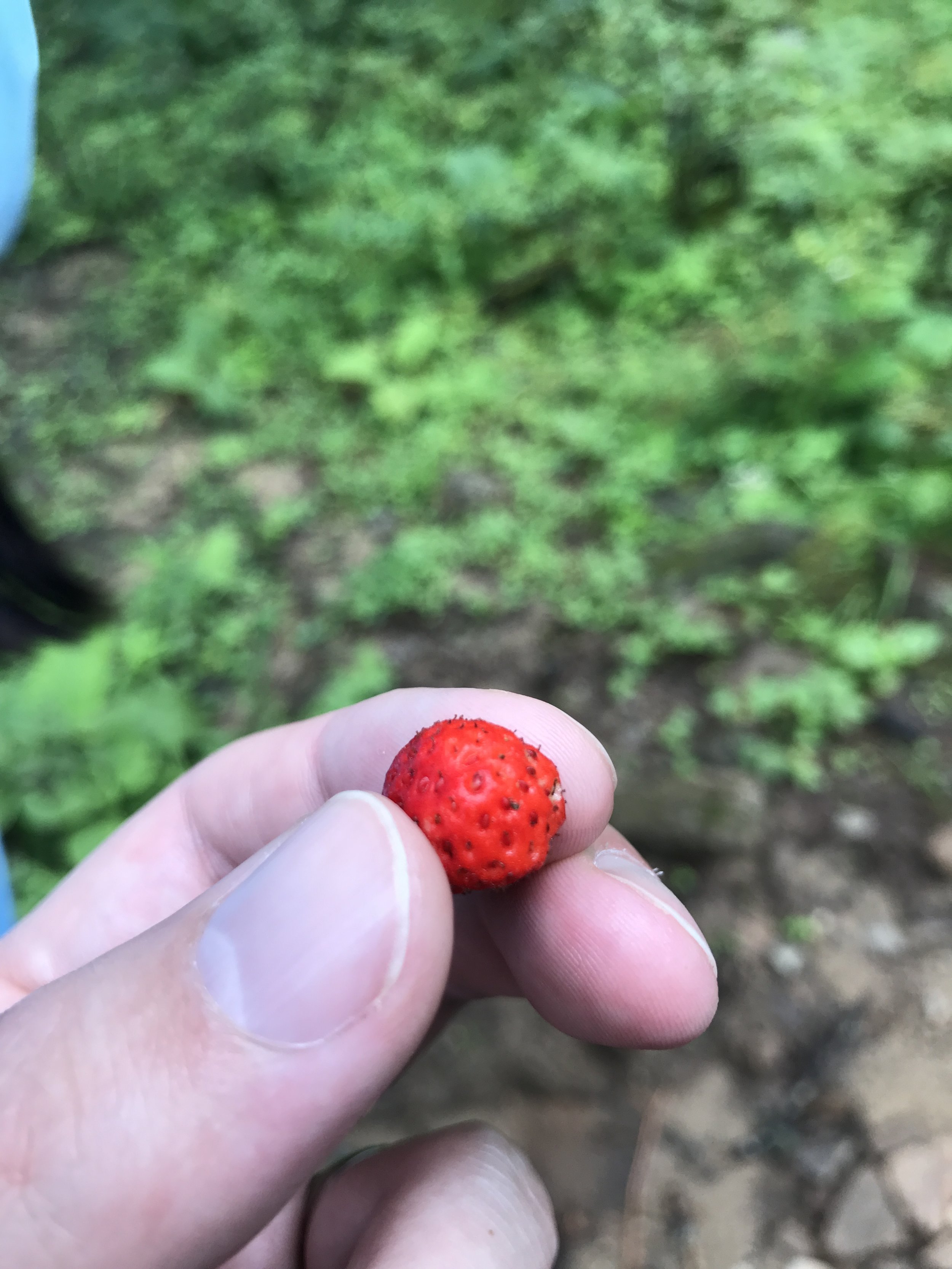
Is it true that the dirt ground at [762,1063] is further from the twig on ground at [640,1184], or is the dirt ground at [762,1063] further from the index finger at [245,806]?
the index finger at [245,806]

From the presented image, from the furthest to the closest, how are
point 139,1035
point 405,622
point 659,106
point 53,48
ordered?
point 53,48, point 659,106, point 405,622, point 139,1035

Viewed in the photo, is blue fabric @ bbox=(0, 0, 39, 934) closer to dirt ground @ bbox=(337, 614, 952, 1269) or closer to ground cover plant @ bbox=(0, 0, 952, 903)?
ground cover plant @ bbox=(0, 0, 952, 903)

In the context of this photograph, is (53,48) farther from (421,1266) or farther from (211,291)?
(421,1266)

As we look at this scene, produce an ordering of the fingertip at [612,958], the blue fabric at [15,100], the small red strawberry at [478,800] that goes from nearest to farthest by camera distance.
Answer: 1. the small red strawberry at [478,800]
2. the fingertip at [612,958]
3. the blue fabric at [15,100]

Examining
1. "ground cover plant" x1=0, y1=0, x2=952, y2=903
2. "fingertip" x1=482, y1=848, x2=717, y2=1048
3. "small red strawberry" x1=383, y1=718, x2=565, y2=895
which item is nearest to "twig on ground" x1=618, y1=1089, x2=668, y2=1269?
"fingertip" x1=482, y1=848, x2=717, y2=1048

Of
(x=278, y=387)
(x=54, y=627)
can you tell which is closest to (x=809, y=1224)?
(x=54, y=627)

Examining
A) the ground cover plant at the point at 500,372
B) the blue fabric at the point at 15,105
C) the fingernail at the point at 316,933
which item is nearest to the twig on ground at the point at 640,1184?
the ground cover plant at the point at 500,372

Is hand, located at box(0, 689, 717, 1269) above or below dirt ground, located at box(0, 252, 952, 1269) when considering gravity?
above
